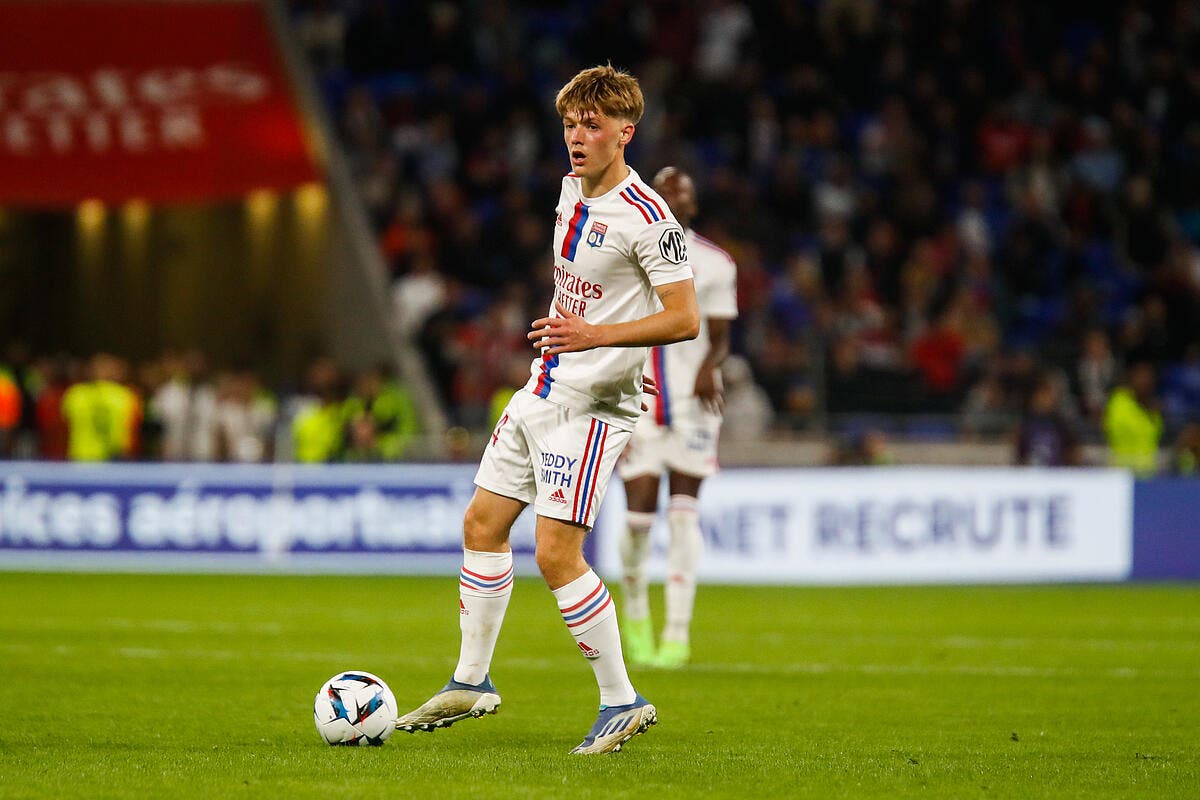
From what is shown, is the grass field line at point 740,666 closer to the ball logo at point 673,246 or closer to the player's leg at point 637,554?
the player's leg at point 637,554

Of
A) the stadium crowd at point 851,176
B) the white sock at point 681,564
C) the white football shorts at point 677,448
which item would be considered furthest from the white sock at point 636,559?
the stadium crowd at point 851,176

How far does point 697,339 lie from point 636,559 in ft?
3.77

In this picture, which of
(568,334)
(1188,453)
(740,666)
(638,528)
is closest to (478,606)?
(568,334)

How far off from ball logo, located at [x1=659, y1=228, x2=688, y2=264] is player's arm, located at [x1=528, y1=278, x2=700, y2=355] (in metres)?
0.13

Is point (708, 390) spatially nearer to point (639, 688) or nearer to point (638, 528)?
point (638, 528)

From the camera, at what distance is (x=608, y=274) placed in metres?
6.13

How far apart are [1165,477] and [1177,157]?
819 centimetres

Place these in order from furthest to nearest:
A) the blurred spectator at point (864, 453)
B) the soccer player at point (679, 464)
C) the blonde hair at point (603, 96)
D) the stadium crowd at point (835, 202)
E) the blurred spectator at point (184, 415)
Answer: the blurred spectator at point (184, 415)
the stadium crowd at point (835, 202)
the blurred spectator at point (864, 453)
the soccer player at point (679, 464)
the blonde hair at point (603, 96)

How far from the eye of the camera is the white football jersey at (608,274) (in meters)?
6.03

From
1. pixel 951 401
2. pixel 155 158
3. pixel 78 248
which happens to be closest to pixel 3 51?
pixel 155 158

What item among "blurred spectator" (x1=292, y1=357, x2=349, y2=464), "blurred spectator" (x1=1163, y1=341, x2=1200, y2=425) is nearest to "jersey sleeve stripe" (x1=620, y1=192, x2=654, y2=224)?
"blurred spectator" (x1=292, y1=357, x2=349, y2=464)

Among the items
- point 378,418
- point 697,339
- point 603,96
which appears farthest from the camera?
point 378,418

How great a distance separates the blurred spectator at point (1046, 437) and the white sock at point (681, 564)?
8.49 metres

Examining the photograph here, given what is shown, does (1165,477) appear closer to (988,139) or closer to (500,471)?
(988,139)
